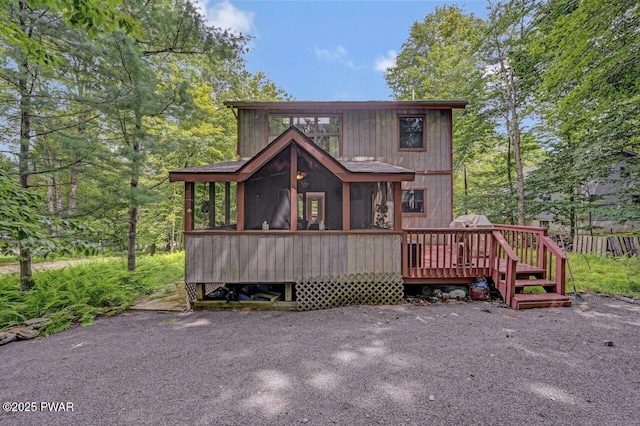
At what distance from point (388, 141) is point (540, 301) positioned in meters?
6.52

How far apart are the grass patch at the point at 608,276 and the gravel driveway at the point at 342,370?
1.89 meters

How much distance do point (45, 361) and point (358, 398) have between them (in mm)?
4493

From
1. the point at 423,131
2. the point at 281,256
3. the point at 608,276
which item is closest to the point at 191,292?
the point at 281,256

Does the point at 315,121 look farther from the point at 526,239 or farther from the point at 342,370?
the point at 342,370

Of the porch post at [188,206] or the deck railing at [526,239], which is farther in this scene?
the deck railing at [526,239]

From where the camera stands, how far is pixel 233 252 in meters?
5.98

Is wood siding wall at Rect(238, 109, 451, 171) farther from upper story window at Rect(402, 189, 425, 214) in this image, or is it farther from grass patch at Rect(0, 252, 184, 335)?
grass patch at Rect(0, 252, 184, 335)

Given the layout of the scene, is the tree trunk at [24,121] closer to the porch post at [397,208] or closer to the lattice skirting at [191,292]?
the lattice skirting at [191,292]

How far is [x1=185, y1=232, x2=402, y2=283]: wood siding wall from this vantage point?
5973 millimetres

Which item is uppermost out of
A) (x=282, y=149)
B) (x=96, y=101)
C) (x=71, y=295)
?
(x=96, y=101)

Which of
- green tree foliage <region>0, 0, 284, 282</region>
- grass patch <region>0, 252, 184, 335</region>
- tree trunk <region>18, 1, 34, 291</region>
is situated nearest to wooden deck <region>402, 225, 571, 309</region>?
green tree foliage <region>0, 0, 284, 282</region>

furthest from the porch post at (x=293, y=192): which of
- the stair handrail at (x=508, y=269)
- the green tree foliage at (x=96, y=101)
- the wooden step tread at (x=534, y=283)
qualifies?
the wooden step tread at (x=534, y=283)

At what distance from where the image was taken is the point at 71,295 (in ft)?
20.2

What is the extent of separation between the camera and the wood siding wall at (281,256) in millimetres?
5973
